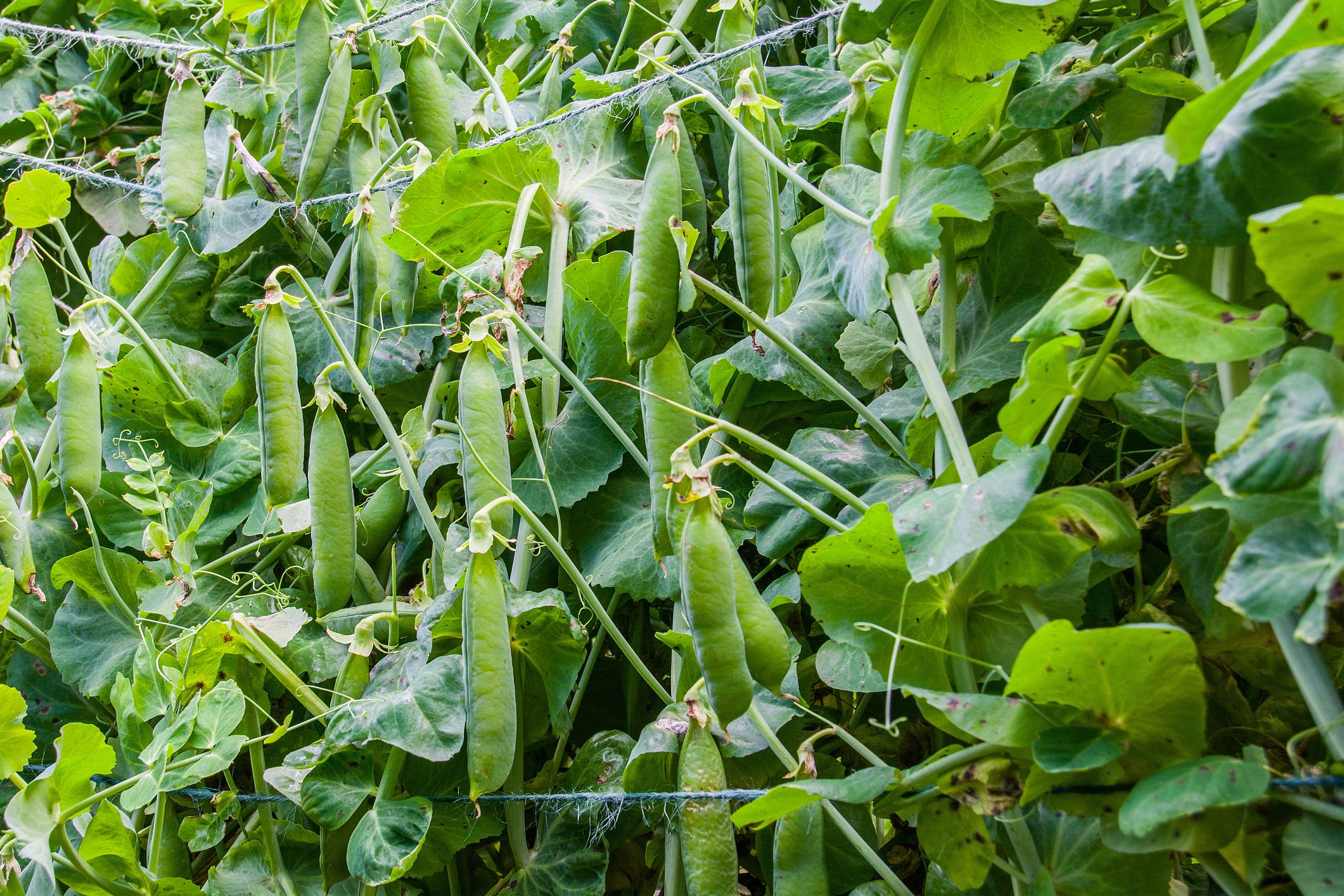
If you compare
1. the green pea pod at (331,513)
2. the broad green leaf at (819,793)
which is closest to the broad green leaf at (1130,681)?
the broad green leaf at (819,793)

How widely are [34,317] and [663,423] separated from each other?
0.97 m

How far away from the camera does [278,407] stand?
103 centimetres

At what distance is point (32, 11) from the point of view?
1988 millimetres

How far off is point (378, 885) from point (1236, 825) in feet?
2.48

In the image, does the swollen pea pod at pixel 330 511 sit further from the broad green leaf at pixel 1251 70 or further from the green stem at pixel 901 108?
the broad green leaf at pixel 1251 70

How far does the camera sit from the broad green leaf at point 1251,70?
516mm

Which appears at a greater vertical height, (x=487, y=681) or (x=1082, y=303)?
(x=1082, y=303)

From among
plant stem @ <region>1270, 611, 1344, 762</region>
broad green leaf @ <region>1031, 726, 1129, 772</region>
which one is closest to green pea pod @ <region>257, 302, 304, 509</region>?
broad green leaf @ <region>1031, 726, 1129, 772</region>

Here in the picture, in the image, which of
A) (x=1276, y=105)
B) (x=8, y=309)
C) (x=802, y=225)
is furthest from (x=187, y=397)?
(x=1276, y=105)

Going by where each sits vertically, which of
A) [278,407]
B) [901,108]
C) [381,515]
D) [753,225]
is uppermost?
[901,108]

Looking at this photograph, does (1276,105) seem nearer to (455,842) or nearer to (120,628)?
(455,842)

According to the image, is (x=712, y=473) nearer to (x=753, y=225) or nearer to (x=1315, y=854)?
(x=753, y=225)

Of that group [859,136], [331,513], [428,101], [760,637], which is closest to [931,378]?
[760,637]

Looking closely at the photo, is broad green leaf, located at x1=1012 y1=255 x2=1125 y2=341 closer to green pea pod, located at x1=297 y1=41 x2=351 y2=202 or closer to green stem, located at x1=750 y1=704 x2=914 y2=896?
green stem, located at x1=750 y1=704 x2=914 y2=896
